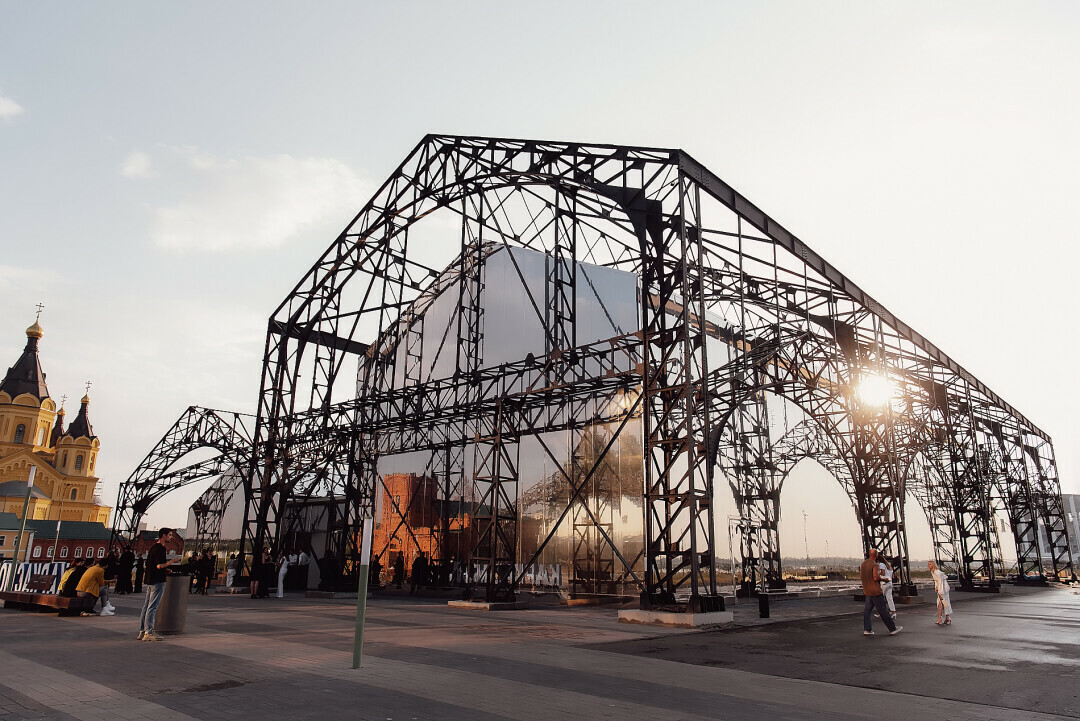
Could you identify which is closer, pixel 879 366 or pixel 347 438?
pixel 879 366

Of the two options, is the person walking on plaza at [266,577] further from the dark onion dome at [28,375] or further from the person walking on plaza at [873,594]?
the dark onion dome at [28,375]

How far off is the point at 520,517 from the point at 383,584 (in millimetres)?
9872

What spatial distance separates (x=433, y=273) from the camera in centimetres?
3117

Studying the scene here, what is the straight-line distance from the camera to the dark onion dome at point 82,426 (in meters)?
98.0

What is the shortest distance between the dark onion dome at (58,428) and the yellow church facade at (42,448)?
866 mm

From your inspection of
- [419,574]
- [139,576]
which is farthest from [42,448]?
[419,574]

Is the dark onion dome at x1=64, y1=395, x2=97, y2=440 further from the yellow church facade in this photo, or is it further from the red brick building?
the red brick building

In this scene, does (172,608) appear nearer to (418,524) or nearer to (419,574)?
(419,574)

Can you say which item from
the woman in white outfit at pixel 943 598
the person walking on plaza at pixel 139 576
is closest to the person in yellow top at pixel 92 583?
the person walking on plaza at pixel 139 576

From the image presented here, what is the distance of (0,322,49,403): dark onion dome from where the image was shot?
9381 centimetres

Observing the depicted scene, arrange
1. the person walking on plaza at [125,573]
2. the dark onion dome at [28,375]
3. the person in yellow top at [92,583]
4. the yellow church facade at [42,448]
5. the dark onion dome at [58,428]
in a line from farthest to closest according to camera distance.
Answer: the dark onion dome at [58,428] < the dark onion dome at [28,375] < the yellow church facade at [42,448] < the person walking on plaza at [125,573] < the person in yellow top at [92,583]

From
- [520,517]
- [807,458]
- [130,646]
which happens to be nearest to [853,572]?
[807,458]

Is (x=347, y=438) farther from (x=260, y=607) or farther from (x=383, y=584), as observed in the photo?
(x=260, y=607)

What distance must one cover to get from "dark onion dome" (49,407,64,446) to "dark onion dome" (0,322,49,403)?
6.12 metres
